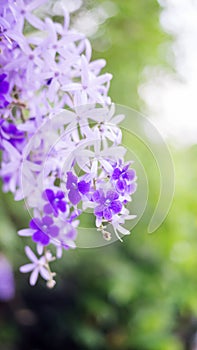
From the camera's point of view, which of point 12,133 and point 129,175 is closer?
point 129,175

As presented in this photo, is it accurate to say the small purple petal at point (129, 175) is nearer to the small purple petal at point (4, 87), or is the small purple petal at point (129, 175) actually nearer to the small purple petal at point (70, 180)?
the small purple petal at point (70, 180)

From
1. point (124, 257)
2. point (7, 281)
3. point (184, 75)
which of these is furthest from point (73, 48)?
point (124, 257)

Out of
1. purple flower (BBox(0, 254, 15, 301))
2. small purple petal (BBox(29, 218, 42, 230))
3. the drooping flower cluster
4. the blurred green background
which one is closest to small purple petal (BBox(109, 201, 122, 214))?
the drooping flower cluster

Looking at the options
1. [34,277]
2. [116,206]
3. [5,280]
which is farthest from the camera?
[5,280]

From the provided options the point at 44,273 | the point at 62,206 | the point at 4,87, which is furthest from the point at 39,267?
the point at 4,87

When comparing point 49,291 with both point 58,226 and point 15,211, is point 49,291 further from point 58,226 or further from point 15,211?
point 58,226

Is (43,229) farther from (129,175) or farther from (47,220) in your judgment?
(129,175)

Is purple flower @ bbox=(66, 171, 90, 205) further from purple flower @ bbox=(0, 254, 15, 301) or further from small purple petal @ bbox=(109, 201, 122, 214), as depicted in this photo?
purple flower @ bbox=(0, 254, 15, 301)
